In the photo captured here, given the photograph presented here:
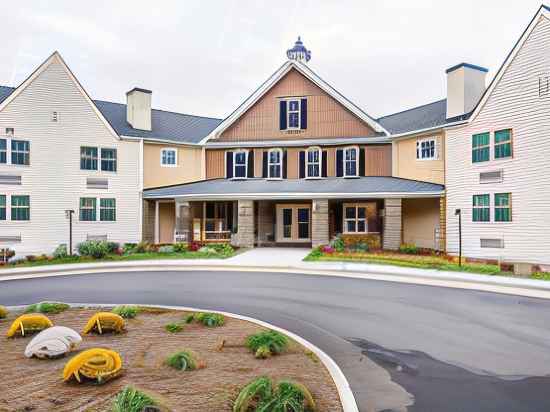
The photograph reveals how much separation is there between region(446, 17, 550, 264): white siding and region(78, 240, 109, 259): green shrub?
19.4 meters

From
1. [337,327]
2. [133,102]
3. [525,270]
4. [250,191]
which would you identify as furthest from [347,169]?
[337,327]

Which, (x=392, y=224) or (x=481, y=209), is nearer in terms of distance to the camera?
(x=481, y=209)

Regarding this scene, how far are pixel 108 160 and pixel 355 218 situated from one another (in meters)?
16.0

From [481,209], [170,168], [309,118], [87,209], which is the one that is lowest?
[481,209]

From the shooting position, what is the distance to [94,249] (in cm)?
2178

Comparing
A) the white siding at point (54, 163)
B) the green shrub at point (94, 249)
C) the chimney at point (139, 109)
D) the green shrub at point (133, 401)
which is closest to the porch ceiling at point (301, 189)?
the white siding at point (54, 163)

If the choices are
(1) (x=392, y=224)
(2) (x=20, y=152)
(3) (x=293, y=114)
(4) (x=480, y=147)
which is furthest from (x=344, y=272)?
(2) (x=20, y=152)

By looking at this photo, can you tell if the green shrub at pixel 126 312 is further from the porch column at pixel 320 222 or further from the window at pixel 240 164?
the window at pixel 240 164

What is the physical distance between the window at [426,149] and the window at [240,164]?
11.4 metres

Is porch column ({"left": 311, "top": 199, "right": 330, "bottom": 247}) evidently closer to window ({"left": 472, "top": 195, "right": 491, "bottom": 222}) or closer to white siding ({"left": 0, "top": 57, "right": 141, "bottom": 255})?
window ({"left": 472, "top": 195, "right": 491, "bottom": 222})

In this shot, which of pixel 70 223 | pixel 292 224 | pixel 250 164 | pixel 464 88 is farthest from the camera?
pixel 250 164

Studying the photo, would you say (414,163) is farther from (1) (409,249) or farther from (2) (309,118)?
(2) (309,118)

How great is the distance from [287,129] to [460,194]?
11960 mm

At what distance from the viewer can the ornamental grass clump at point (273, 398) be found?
465 cm
